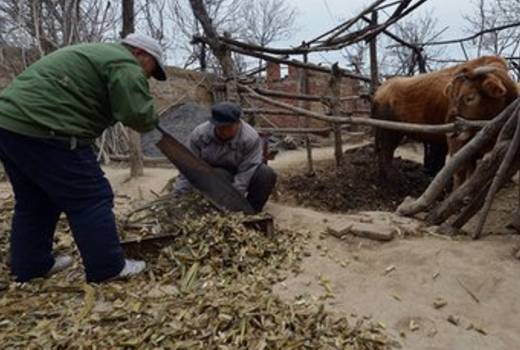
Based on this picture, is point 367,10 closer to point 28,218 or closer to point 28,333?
point 28,218

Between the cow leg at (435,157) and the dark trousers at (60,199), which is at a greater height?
the dark trousers at (60,199)

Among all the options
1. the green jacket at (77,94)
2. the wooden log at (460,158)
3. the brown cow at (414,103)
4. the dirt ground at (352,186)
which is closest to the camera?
the green jacket at (77,94)

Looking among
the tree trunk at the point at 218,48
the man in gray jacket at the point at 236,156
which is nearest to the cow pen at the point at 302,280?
the man in gray jacket at the point at 236,156

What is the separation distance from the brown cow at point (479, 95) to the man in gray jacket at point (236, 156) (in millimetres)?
1755

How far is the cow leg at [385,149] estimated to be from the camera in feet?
20.7

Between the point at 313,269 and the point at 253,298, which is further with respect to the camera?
the point at 313,269

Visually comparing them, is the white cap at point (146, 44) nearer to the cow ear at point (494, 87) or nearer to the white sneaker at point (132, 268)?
the white sneaker at point (132, 268)

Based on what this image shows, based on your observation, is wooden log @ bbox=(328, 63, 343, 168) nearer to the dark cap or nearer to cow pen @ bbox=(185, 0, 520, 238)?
cow pen @ bbox=(185, 0, 520, 238)

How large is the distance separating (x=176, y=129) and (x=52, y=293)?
759cm

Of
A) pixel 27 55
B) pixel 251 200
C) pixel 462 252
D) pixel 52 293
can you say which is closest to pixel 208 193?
pixel 251 200

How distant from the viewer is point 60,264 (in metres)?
2.99

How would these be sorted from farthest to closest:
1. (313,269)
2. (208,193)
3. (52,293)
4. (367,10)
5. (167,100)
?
(167,100) < (367,10) < (208,193) < (313,269) < (52,293)

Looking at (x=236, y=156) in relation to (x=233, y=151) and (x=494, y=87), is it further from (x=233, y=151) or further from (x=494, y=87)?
(x=494, y=87)

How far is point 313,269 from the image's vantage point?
2980 mm
